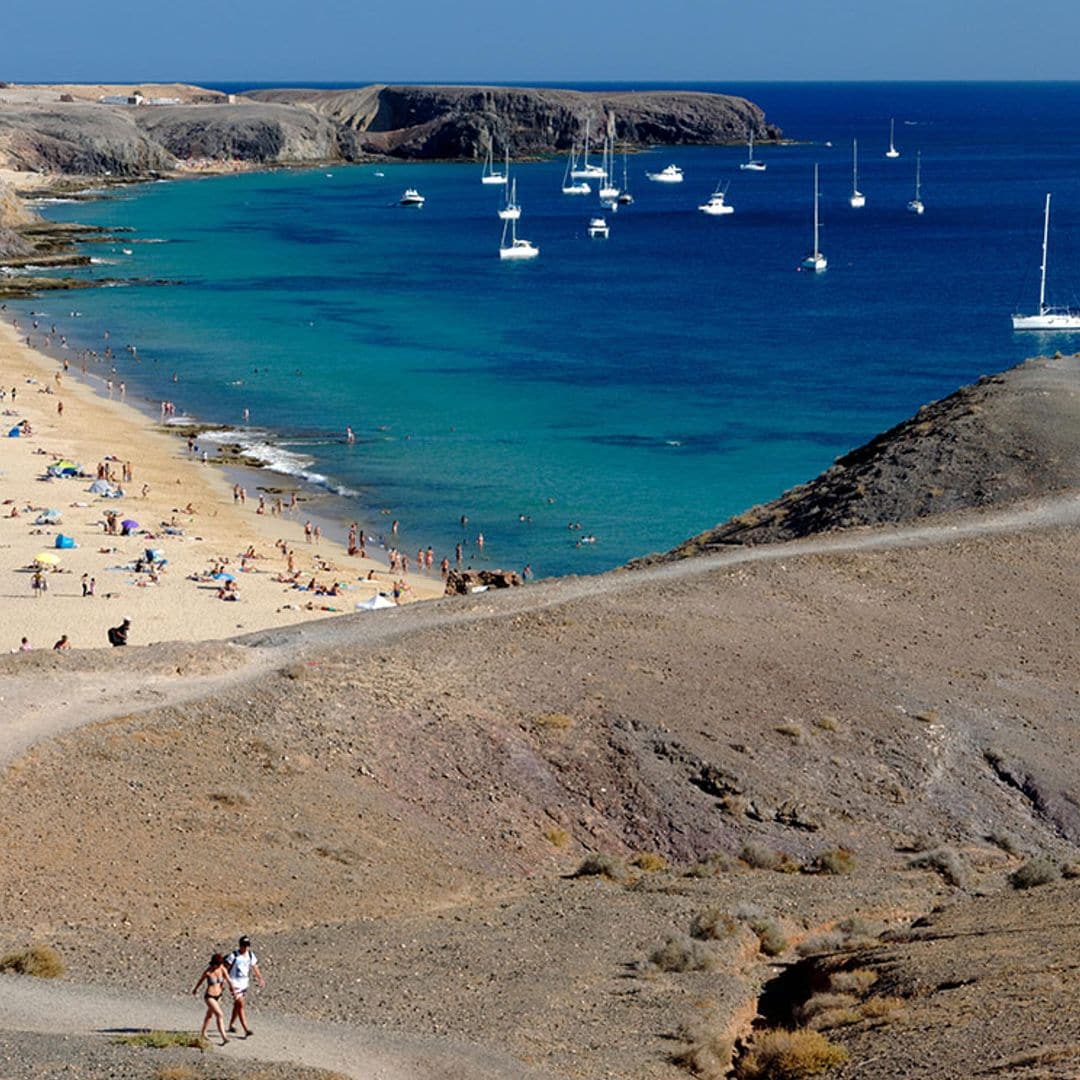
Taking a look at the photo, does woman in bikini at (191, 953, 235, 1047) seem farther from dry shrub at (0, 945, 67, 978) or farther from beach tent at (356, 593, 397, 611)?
beach tent at (356, 593, 397, 611)

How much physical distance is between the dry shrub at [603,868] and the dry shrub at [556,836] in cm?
83

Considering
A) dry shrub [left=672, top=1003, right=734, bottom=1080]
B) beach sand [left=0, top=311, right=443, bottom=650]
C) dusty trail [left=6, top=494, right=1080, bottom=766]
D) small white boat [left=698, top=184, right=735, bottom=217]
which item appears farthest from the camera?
small white boat [left=698, top=184, right=735, bottom=217]

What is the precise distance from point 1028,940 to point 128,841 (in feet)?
37.1

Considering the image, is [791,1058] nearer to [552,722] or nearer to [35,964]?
[35,964]

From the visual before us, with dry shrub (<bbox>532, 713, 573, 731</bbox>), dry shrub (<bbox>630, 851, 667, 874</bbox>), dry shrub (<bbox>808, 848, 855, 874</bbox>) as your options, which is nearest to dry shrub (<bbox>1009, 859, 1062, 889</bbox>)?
dry shrub (<bbox>808, 848, 855, 874</bbox>)

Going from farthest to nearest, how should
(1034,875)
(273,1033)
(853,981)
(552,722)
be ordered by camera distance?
(552,722), (1034,875), (853,981), (273,1033)

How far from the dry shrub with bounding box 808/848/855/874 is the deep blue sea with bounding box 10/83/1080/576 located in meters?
26.0

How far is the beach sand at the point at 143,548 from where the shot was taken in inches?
1748

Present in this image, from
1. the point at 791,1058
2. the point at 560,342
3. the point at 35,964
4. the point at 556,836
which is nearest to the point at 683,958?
the point at 791,1058

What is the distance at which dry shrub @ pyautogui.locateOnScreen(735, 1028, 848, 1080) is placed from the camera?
18.5 metres

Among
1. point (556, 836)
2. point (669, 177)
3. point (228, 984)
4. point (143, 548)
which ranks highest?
point (669, 177)

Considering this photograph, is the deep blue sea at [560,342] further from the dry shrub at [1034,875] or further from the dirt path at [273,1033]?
the dirt path at [273,1033]

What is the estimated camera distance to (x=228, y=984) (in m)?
18.4

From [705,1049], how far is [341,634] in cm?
1348
